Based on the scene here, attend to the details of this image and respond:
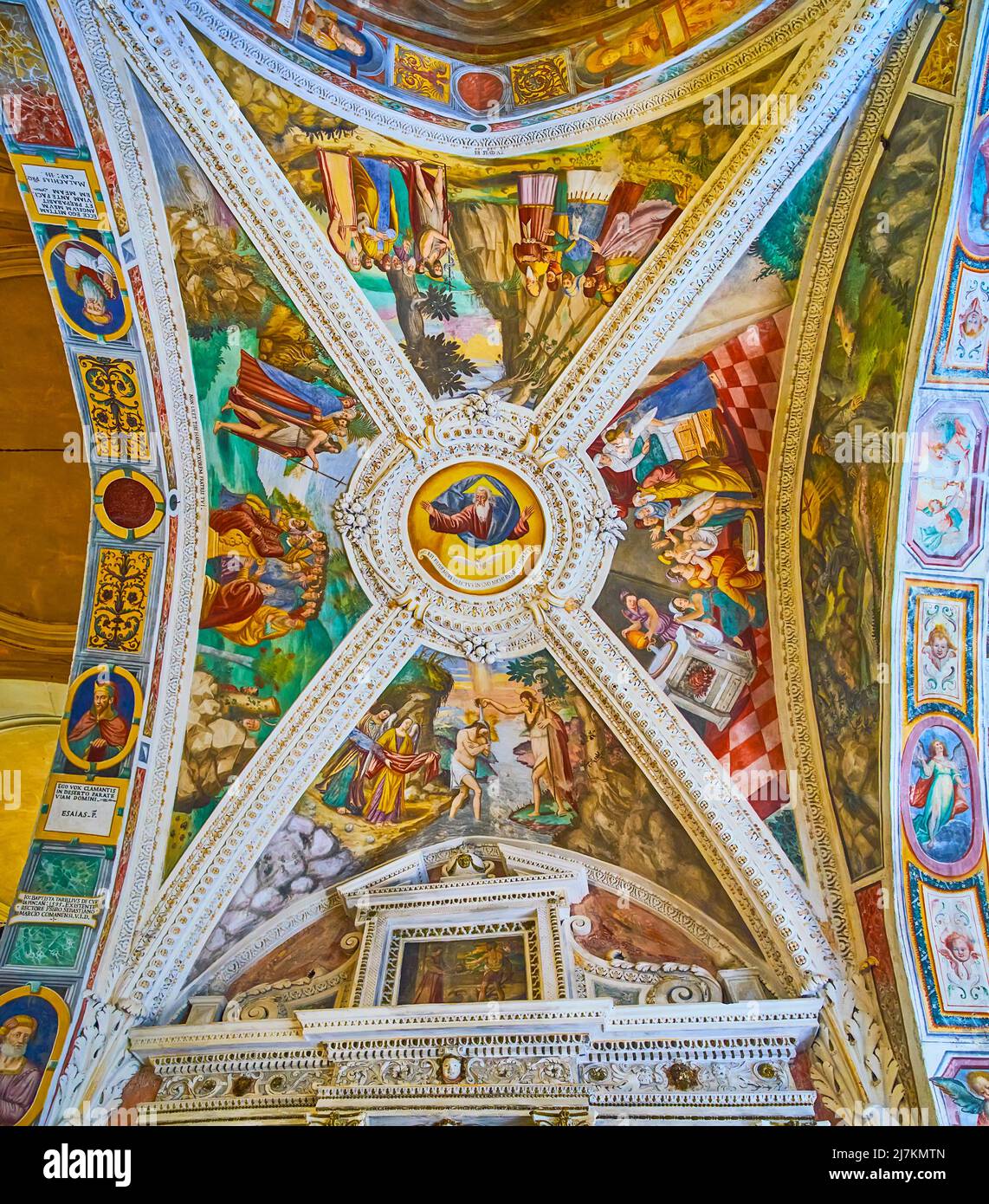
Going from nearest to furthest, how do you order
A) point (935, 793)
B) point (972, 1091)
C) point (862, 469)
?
point (972, 1091) < point (935, 793) < point (862, 469)

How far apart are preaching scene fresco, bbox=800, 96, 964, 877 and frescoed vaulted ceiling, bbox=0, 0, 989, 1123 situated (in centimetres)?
4

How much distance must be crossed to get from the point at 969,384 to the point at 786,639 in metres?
2.92

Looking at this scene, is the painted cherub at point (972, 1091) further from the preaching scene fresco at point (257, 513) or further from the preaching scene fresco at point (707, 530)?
the preaching scene fresco at point (257, 513)

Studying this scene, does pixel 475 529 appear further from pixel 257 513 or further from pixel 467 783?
pixel 467 783

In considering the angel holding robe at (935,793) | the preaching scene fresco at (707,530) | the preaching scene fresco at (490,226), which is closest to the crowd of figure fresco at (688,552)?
the preaching scene fresco at (707,530)

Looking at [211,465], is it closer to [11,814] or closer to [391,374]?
[391,374]

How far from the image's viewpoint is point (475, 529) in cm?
1077

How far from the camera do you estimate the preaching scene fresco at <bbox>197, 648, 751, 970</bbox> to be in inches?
404

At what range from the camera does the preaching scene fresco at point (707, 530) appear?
1002 centimetres

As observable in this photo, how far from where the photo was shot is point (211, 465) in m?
10.3

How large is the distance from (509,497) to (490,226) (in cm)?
268

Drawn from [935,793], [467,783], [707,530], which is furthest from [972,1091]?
[707,530]

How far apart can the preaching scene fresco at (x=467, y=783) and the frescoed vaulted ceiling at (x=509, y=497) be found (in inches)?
1.6
